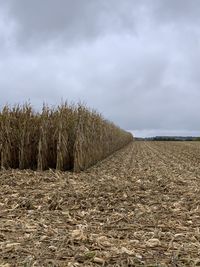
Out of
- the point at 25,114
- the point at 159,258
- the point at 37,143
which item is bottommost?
the point at 159,258

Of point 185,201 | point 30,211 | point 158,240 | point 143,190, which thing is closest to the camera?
point 158,240

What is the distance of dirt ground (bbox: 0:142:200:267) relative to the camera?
4.81m

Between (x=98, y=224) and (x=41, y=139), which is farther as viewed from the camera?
(x=41, y=139)

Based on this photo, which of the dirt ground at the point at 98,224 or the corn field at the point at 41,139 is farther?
the corn field at the point at 41,139

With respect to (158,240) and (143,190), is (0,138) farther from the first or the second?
(158,240)

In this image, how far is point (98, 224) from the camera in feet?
21.4

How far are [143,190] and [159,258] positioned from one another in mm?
4992

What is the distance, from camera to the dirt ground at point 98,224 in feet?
15.8

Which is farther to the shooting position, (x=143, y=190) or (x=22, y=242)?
(x=143, y=190)

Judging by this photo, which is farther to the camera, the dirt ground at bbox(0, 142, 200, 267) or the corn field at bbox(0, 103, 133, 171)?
the corn field at bbox(0, 103, 133, 171)

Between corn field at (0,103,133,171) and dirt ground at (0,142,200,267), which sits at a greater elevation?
corn field at (0,103,133,171)

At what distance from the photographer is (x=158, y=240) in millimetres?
5547

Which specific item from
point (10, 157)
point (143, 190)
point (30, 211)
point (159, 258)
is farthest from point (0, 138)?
point (159, 258)

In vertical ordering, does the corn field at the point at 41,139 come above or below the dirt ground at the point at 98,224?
above
